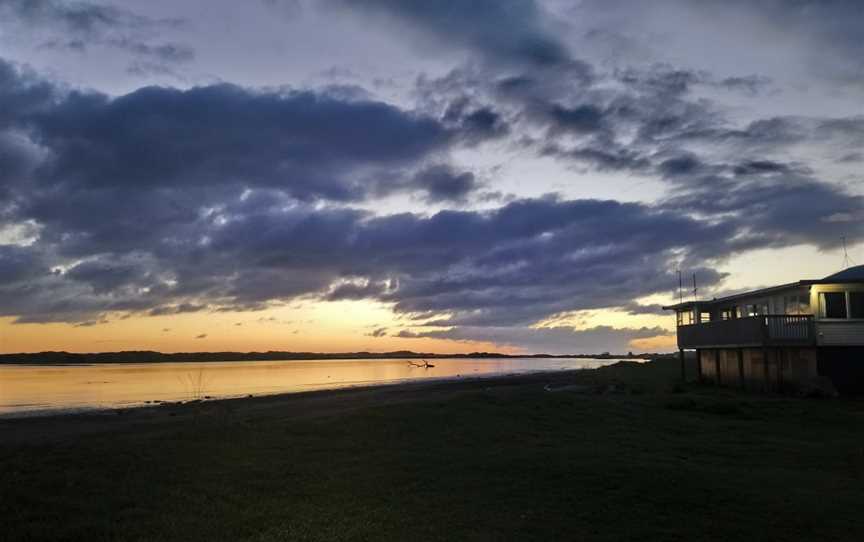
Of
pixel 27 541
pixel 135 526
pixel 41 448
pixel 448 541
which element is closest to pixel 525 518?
pixel 448 541

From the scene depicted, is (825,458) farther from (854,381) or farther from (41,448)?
(41,448)

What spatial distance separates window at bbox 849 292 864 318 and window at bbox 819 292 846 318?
293mm

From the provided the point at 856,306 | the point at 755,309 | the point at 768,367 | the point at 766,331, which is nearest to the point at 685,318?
the point at 755,309

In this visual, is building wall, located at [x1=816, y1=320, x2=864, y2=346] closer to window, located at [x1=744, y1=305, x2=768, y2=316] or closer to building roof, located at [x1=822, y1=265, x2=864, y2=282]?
building roof, located at [x1=822, y1=265, x2=864, y2=282]

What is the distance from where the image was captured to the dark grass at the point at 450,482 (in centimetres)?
987

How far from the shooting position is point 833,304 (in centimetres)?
3188

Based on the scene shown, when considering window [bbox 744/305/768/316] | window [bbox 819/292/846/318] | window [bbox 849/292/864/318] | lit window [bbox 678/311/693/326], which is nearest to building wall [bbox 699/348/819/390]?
window [bbox 819/292/846/318]

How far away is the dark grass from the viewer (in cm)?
987

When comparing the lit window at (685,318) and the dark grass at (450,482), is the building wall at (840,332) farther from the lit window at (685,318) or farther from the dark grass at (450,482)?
the lit window at (685,318)

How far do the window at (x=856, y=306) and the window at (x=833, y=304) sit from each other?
29 centimetres

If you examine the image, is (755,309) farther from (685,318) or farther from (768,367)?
(685,318)

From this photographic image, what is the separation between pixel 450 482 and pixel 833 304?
2753cm

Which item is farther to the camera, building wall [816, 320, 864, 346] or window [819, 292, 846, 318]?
window [819, 292, 846, 318]

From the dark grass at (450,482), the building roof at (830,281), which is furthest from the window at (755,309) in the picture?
the dark grass at (450,482)
